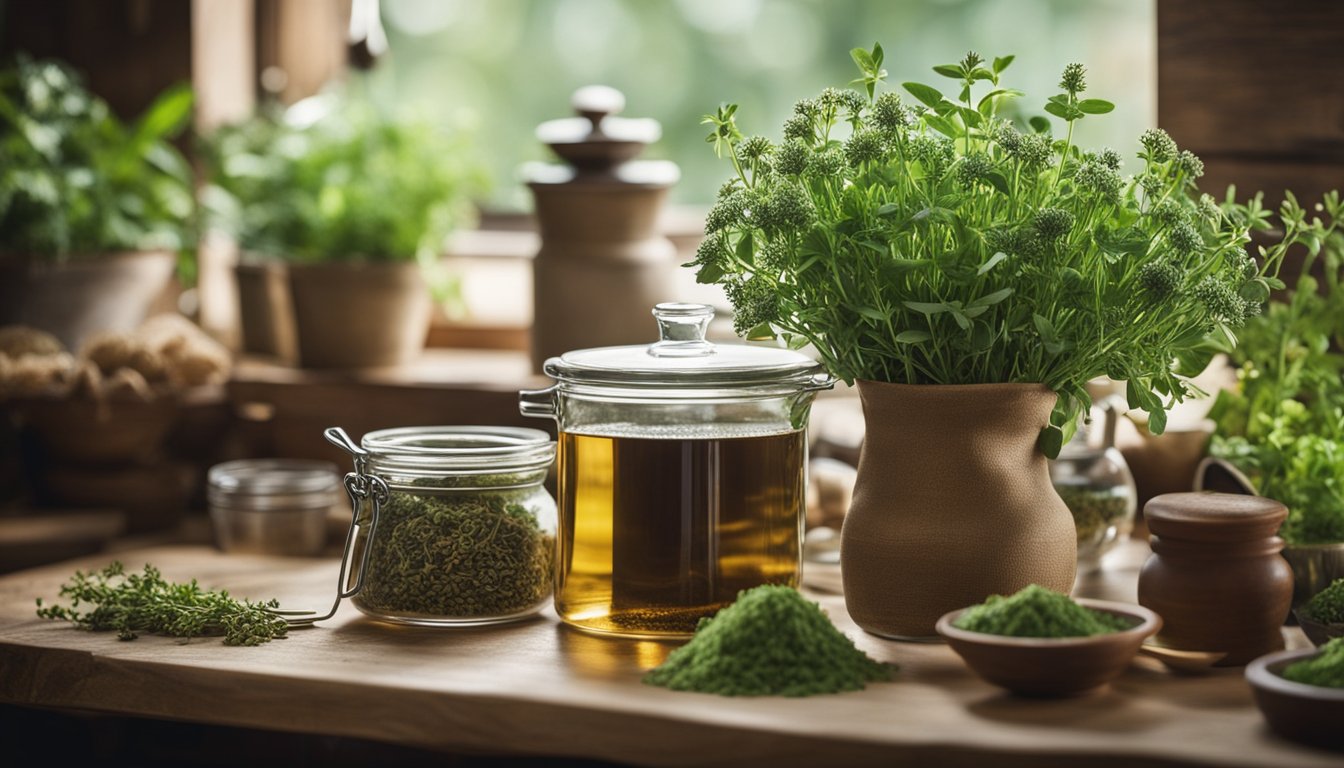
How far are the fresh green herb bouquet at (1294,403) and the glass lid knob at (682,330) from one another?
Answer: 1.77 feet

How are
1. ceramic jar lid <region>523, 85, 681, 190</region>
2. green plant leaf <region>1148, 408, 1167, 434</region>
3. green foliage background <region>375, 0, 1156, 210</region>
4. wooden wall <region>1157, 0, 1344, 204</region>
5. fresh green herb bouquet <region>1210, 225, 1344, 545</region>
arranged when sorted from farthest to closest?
green foliage background <region>375, 0, 1156, 210</region> → ceramic jar lid <region>523, 85, 681, 190</region> → wooden wall <region>1157, 0, 1344, 204</region> → fresh green herb bouquet <region>1210, 225, 1344, 545</region> → green plant leaf <region>1148, 408, 1167, 434</region>

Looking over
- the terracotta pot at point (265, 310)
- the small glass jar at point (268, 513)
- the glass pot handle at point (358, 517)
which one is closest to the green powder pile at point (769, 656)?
the glass pot handle at point (358, 517)

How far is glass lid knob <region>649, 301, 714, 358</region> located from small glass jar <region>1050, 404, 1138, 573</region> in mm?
381

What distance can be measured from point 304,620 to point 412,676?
205mm

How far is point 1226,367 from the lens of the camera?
162cm

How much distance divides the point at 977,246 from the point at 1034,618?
10.8 inches

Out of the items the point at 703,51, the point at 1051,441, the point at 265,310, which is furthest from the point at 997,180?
the point at 703,51

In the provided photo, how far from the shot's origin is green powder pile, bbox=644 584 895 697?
3.42 feet

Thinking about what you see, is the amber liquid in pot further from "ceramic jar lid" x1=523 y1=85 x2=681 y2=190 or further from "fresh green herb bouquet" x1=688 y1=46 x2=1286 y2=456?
"ceramic jar lid" x1=523 y1=85 x2=681 y2=190

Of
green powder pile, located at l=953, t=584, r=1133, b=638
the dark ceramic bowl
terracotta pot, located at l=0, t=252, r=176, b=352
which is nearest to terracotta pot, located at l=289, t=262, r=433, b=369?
terracotta pot, located at l=0, t=252, r=176, b=352

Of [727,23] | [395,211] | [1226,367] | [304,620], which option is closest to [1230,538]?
[1226,367]

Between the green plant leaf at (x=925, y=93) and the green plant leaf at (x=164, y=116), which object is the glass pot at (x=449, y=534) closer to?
the green plant leaf at (x=925, y=93)

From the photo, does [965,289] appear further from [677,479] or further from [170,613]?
[170,613]

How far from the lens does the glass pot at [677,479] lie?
3.88ft
